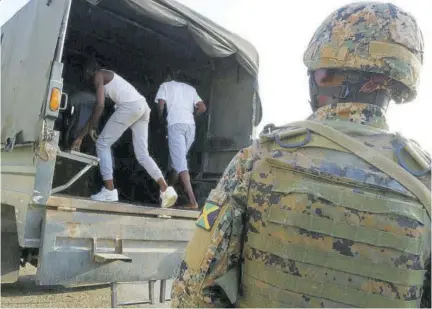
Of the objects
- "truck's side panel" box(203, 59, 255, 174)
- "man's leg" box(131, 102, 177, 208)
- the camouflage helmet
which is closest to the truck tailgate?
"man's leg" box(131, 102, 177, 208)

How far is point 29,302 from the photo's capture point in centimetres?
418

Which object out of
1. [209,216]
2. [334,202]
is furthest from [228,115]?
[334,202]

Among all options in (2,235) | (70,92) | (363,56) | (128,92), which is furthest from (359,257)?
(70,92)

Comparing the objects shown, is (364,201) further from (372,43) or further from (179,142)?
(179,142)

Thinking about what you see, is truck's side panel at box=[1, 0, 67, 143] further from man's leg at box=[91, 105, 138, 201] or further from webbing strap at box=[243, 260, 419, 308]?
webbing strap at box=[243, 260, 419, 308]

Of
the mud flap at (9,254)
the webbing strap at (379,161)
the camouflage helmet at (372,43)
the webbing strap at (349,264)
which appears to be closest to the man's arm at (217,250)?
the webbing strap at (349,264)

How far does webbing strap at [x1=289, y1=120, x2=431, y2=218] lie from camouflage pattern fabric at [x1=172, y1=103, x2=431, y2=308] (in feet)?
0.06

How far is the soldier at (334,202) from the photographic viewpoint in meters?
1.32

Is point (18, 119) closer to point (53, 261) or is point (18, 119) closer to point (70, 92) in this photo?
point (53, 261)

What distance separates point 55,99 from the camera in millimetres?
3197

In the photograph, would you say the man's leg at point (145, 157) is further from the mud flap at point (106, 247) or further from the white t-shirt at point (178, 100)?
the mud flap at point (106, 247)

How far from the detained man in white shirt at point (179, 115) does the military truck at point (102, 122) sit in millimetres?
374

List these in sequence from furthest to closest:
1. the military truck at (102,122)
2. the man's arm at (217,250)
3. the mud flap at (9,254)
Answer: the mud flap at (9,254) < the military truck at (102,122) < the man's arm at (217,250)

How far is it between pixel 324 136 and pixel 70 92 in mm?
4803
